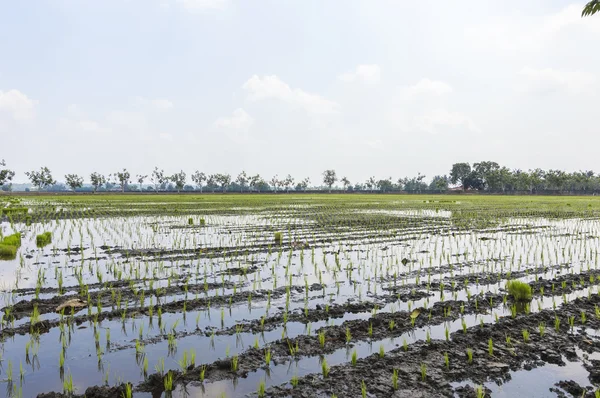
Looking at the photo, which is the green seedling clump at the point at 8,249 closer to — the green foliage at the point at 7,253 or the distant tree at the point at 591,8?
the green foliage at the point at 7,253

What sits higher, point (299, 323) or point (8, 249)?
point (8, 249)

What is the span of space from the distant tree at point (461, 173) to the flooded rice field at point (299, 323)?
11987cm

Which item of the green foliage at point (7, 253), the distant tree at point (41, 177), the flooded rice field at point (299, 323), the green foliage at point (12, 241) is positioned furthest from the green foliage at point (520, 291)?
the distant tree at point (41, 177)

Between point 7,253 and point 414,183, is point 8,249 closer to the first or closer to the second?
point 7,253

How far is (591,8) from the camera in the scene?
5.22 meters

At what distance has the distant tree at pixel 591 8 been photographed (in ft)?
17.1

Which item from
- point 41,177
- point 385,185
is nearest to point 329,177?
point 385,185

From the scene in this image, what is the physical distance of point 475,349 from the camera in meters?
5.18

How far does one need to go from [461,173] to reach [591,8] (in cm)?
13006

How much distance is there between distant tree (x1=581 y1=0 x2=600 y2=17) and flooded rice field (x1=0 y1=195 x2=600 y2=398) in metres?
4.45

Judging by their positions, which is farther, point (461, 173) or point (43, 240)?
point (461, 173)

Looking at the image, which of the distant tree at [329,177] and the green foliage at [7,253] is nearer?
the green foliage at [7,253]

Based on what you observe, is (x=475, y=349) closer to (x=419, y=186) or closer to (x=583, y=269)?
(x=583, y=269)

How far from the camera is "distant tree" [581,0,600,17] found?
17.1ft
